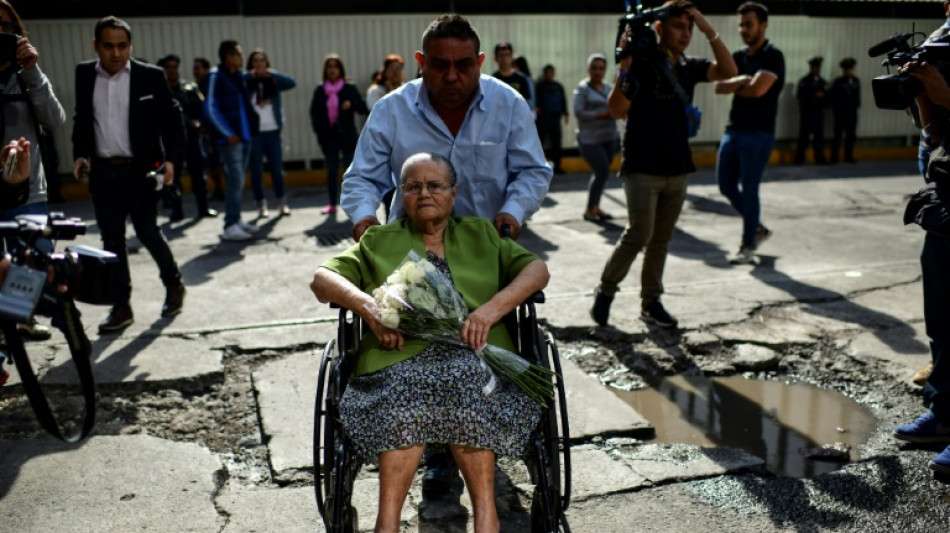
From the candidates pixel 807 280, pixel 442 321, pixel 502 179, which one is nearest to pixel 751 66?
pixel 807 280

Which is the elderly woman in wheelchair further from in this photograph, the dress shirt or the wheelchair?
the dress shirt

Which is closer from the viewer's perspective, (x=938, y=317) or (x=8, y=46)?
(x=938, y=317)

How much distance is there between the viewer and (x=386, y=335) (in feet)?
9.55

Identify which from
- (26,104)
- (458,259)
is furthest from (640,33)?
(26,104)

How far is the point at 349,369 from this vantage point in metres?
3.09

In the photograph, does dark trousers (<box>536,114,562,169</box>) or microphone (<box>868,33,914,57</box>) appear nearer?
microphone (<box>868,33,914,57</box>)

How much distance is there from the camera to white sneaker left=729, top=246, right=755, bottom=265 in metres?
7.45

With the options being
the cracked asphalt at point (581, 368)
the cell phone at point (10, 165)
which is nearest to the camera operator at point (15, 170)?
the cell phone at point (10, 165)

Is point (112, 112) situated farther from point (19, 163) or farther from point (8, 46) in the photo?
point (19, 163)

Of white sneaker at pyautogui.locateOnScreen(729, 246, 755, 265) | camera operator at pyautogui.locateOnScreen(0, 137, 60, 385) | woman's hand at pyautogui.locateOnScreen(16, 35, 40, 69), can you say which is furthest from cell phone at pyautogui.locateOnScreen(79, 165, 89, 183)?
white sneaker at pyautogui.locateOnScreen(729, 246, 755, 265)

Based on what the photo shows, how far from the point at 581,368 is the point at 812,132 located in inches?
486

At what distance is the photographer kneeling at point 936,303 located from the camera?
12.1 ft

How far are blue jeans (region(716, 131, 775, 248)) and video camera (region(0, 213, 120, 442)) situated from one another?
5.83m

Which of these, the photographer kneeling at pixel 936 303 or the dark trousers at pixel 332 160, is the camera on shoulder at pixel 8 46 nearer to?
the photographer kneeling at pixel 936 303
